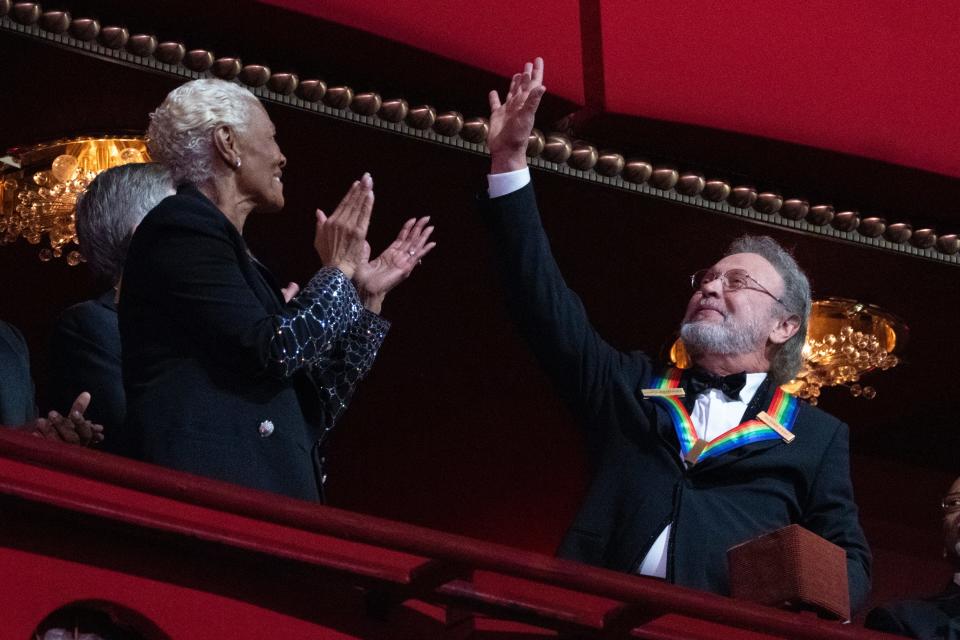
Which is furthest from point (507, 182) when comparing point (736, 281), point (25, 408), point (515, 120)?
point (25, 408)

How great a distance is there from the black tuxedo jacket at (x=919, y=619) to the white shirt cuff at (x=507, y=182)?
805 mm

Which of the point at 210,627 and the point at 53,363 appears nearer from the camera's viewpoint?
the point at 210,627

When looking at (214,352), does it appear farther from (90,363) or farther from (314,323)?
(90,363)

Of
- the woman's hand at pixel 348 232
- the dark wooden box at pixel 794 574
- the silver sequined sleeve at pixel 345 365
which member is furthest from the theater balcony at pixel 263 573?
the woman's hand at pixel 348 232

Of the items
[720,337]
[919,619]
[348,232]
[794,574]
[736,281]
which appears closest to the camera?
[794,574]

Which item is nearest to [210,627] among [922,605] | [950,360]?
[922,605]

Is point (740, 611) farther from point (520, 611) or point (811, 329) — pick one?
point (811, 329)

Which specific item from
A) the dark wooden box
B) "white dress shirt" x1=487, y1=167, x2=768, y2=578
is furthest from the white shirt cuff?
the dark wooden box

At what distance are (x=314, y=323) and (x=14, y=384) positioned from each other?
498 mm

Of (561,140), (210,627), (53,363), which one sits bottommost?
(210,627)

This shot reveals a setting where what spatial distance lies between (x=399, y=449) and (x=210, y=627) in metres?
2.48

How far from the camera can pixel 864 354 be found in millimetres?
3963

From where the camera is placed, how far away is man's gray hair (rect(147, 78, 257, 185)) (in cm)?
265

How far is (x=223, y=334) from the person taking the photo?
7.84 feet
